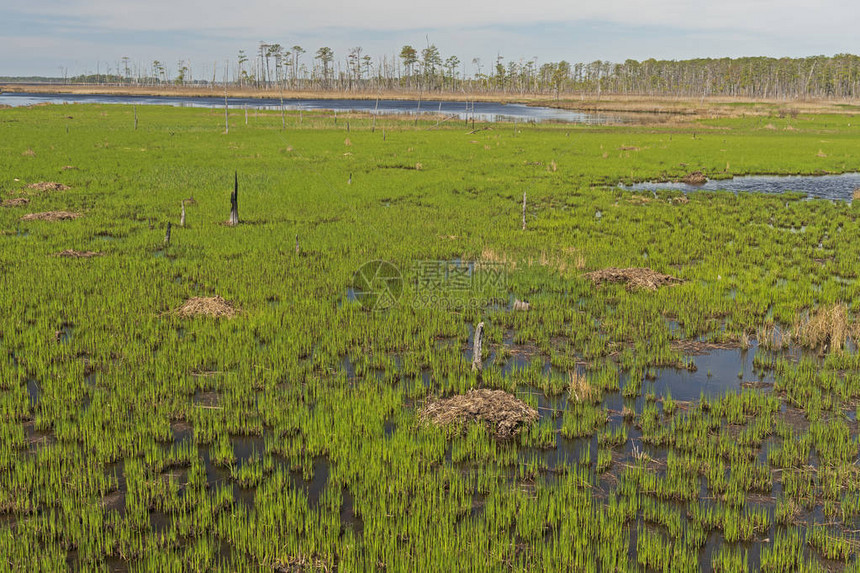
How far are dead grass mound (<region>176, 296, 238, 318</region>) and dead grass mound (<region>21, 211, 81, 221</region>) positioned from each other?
13.4 m

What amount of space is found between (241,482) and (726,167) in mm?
42918

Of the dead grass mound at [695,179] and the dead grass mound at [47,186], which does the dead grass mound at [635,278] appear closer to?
the dead grass mound at [695,179]

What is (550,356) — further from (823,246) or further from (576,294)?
(823,246)

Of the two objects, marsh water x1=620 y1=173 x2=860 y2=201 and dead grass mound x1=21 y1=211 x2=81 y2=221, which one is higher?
marsh water x1=620 y1=173 x2=860 y2=201

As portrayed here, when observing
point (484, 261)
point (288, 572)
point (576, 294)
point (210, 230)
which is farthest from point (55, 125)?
point (288, 572)

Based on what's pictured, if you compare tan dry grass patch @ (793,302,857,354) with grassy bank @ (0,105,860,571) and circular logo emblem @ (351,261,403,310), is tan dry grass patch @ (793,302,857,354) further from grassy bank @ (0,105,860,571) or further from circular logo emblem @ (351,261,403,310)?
circular logo emblem @ (351,261,403,310)

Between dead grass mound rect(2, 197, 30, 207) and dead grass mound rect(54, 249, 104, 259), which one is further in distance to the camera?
dead grass mound rect(2, 197, 30, 207)

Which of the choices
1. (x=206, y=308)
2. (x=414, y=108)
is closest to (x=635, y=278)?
(x=206, y=308)

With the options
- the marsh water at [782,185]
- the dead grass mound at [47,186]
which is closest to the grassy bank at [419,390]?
the dead grass mound at [47,186]

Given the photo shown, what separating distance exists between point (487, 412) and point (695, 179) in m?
33.8

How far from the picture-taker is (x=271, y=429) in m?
9.66

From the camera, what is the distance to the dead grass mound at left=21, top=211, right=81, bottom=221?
24.2 m

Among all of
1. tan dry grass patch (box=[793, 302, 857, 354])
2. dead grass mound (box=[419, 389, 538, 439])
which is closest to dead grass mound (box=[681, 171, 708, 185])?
tan dry grass patch (box=[793, 302, 857, 354])

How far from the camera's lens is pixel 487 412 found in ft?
32.2
